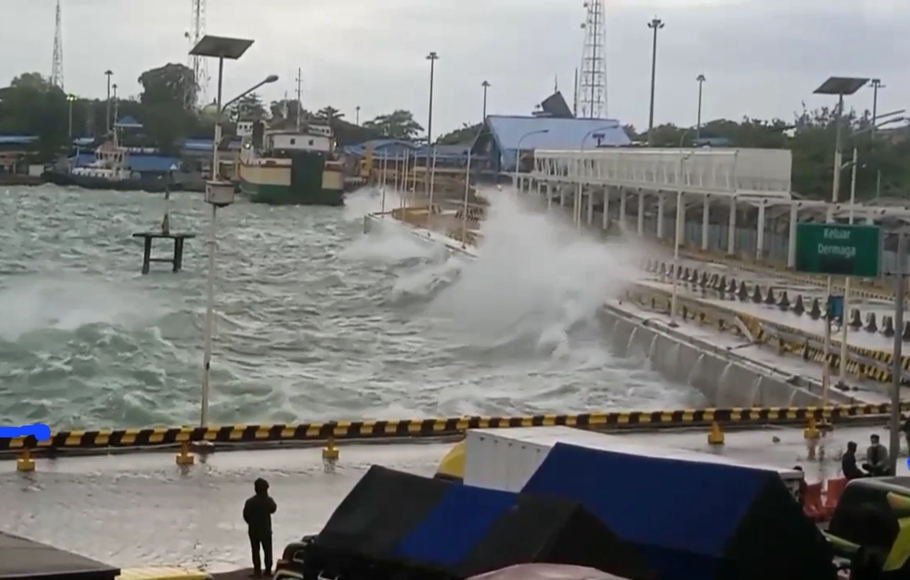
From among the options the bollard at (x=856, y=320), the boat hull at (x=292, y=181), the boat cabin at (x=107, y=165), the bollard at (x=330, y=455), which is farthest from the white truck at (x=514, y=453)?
the boat cabin at (x=107, y=165)

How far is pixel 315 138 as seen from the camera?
108000 millimetres

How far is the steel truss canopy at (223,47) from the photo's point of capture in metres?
18.8

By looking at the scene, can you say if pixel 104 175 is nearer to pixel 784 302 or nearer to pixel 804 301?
pixel 804 301

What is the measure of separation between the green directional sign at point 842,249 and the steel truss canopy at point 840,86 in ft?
17.0

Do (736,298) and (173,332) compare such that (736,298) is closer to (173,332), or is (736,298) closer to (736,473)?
(173,332)

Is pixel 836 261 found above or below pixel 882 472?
above

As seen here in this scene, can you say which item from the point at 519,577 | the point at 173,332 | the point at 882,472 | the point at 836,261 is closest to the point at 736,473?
the point at 519,577

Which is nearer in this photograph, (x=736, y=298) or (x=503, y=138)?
(x=736, y=298)

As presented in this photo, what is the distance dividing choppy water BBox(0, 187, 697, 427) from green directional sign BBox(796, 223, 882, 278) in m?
10.6

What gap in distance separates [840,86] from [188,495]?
13954 mm

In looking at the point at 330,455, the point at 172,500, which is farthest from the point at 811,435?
the point at 172,500

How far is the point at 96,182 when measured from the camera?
110m

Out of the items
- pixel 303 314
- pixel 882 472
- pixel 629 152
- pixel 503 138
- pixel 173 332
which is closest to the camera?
pixel 882 472

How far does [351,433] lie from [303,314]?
34.1m
